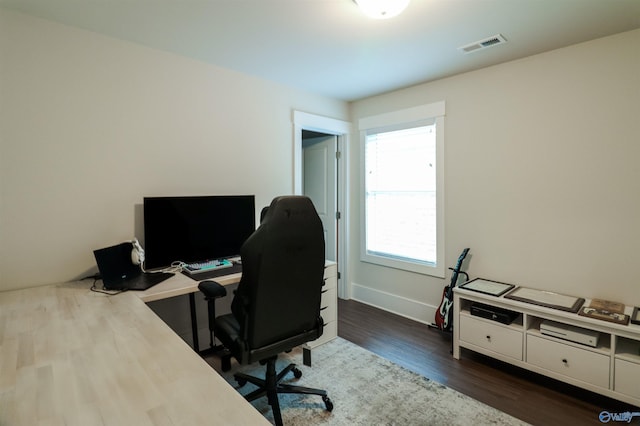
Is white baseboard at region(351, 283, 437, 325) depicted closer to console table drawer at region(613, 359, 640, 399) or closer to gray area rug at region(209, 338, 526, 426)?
gray area rug at region(209, 338, 526, 426)

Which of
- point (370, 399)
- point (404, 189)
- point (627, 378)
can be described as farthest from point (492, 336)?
point (404, 189)

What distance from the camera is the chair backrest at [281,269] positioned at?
1598 millimetres

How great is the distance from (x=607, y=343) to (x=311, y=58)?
2.94 metres

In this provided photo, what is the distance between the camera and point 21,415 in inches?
33.4

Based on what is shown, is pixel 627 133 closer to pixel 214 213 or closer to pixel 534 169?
pixel 534 169

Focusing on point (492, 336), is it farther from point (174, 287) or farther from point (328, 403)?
point (174, 287)

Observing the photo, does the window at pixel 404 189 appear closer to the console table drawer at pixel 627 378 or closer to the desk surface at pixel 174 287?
the console table drawer at pixel 627 378

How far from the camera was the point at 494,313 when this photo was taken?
2.42m

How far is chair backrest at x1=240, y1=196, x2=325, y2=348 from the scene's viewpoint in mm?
1598

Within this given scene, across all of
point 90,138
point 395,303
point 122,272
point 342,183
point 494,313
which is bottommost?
point 395,303

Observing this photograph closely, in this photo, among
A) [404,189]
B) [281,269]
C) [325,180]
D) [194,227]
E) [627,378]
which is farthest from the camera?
[325,180]

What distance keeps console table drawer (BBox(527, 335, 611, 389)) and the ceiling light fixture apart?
2318 mm

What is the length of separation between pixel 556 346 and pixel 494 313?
409 mm

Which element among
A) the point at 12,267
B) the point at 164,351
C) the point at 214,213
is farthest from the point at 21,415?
the point at 214,213
